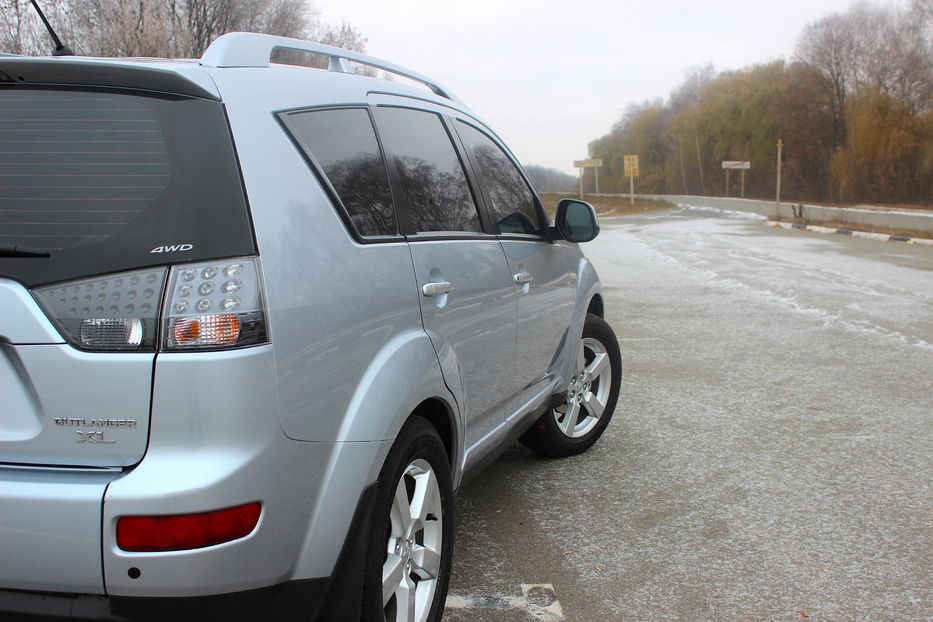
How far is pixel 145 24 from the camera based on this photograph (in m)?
25.8

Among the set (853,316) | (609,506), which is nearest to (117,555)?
(609,506)

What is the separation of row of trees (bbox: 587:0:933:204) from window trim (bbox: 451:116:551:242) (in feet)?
158

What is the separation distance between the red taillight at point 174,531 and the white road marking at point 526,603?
1379 mm

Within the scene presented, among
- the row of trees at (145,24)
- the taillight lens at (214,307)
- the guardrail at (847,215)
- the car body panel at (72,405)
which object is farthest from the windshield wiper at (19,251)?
the guardrail at (847,215)

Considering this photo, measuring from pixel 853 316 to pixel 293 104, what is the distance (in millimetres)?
8571

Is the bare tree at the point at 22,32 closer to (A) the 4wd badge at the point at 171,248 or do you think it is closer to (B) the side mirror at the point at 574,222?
(B) the side mirror at the point at 574,222

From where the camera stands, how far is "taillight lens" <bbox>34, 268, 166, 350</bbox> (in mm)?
1759

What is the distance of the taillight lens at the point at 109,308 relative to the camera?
1.76 meters

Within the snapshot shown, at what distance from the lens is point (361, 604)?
2078mm

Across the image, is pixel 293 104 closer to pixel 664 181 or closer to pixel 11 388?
pixel 11 388

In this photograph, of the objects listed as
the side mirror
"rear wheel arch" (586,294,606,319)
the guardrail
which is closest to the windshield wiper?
the side mirror

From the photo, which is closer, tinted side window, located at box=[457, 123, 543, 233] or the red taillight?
the red taillight

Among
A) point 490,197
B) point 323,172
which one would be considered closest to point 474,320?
point 490,197

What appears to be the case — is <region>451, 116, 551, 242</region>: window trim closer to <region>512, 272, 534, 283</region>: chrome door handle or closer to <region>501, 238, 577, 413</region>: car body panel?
<region>501, 238, 577, 413</region>: car body panel
